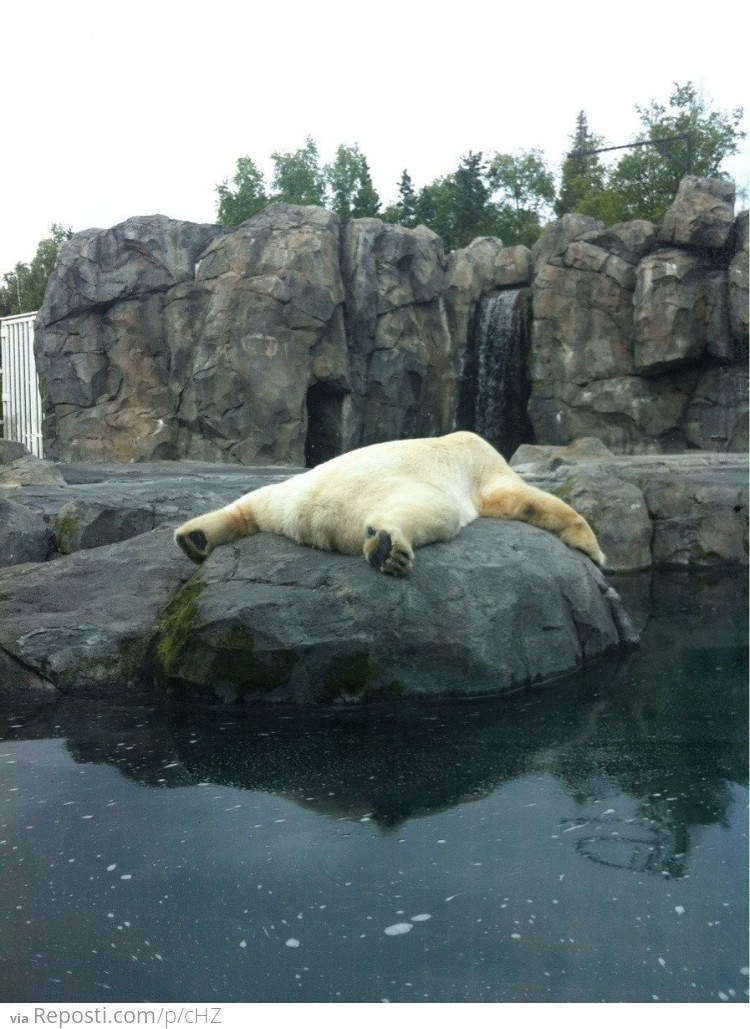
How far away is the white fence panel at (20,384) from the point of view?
19.5 m

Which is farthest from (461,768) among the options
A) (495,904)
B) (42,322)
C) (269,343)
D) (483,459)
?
(42,322)

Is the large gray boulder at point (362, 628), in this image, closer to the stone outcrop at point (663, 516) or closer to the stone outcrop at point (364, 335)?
the stone outcrop at point (663, 516)

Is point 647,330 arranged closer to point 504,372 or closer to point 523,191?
point 504,372

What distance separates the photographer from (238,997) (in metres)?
1.95

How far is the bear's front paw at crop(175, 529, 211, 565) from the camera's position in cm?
470

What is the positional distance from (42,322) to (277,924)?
17998mm

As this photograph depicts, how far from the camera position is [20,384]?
781 inches

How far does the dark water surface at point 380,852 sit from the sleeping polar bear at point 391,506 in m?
0.77

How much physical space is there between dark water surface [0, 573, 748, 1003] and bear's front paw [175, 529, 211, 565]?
962 mm

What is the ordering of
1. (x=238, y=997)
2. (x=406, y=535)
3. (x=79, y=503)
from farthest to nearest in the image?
(x=79, y=503)
(x=406, y=535)
(x=238, y=997)

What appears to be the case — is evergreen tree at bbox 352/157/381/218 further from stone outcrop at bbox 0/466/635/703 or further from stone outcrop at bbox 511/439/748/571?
stone outcrop at bbox 0/466/635/703

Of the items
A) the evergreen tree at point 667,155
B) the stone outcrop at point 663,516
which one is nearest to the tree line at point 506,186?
the evergreen tree at point 667,155

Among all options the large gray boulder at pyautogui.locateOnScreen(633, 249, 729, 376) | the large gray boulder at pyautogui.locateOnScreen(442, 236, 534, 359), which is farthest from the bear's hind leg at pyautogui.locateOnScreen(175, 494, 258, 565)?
the large gray boulder at pyautogui.locateOnScreen(442, 236, 534, 359)

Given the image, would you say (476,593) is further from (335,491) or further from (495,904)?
(495,904)
